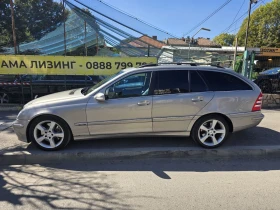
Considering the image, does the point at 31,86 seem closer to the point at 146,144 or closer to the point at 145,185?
the point at 146,144

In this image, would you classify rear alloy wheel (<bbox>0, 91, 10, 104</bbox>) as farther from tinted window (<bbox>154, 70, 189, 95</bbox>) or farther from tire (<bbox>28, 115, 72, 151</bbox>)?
tinted window (<bbox>154, 70, 189, 95</bbox>)

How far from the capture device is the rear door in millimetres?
4602

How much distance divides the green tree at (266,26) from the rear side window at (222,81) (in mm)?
35503

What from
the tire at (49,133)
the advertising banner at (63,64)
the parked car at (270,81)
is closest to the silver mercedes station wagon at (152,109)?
the tire at (49,133)

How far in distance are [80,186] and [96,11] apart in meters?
6.47

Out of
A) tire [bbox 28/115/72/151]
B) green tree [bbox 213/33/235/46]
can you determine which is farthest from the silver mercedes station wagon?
green tree [bbox 213/33/235/46]

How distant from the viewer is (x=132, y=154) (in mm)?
4566

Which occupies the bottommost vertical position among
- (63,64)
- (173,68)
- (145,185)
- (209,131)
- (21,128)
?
(145,185)

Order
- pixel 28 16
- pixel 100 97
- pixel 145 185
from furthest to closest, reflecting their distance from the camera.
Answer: pixel 28 16, pixel 100 97, pixel 145 185

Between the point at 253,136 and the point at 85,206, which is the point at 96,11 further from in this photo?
the point at 85,206

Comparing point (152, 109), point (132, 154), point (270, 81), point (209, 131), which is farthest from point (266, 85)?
point (132, 154)

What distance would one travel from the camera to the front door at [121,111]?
14.8 feet

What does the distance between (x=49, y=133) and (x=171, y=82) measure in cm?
239

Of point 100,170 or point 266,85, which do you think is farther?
point 266,85
